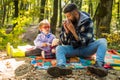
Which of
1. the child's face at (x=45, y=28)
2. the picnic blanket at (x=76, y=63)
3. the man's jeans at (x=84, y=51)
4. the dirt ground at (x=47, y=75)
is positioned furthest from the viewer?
the child's face at (x=45, y=28)

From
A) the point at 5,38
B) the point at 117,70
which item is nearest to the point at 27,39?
the point at 5,38

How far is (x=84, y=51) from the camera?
19.9ft

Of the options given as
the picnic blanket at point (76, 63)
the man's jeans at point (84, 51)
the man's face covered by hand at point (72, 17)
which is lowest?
the picnic blanket at point (76, 63)

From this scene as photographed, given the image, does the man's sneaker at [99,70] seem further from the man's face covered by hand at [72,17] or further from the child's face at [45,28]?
the child's face at [45,28]

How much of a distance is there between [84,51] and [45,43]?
3.65ft

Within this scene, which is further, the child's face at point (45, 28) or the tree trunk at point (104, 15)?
the tree trunk at point (104, 15)

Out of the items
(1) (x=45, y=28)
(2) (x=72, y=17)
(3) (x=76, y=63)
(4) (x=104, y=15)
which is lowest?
(3) (x=76, y=63)

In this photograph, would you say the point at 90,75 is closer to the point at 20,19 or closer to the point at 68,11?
the point at 68,11

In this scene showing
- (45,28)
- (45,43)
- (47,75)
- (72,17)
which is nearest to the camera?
(47,75)

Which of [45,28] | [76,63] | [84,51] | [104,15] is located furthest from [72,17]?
[104,15]

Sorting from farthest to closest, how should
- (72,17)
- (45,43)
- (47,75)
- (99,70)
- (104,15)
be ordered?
(104,15), (45,43), (72,17), (47,75), (99,70)

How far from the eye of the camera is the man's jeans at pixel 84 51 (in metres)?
5.51

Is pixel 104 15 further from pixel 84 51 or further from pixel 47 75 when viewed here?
pixel 47 75

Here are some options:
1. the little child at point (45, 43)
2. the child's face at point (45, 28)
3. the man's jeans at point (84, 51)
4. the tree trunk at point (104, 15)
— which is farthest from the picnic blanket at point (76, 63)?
the tree trunk at point (104, 15)
